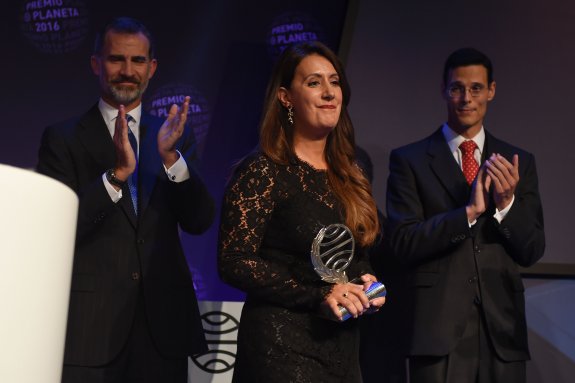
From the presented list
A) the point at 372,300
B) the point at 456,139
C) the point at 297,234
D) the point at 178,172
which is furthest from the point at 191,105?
the point at 372,300

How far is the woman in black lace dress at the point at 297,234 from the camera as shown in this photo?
2432mm

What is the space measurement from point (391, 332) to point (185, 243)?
3.40 ft

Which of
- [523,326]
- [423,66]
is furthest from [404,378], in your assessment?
[423,66]

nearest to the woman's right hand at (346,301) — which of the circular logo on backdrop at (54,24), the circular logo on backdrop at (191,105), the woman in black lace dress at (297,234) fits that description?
the woman in black lace dress at (297,234)

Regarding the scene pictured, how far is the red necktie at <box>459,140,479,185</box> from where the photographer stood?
358 centimetres

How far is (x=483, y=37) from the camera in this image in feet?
14.7

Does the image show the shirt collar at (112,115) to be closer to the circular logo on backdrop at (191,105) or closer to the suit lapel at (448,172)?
the circular logo on backdrop at (191,105)

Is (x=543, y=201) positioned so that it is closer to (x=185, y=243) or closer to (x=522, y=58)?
(x=522, y=58)

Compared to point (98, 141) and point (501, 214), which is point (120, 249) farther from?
point (501, 214)

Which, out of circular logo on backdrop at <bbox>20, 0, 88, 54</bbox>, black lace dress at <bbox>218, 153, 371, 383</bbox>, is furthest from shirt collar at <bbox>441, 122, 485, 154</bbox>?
circular logo on backdrop at <bbox>20, 0, 88, 54</bbox>

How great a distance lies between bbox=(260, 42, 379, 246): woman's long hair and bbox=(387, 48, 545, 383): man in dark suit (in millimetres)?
645

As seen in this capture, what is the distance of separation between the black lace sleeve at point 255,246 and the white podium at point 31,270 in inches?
61.3

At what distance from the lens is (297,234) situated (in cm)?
255

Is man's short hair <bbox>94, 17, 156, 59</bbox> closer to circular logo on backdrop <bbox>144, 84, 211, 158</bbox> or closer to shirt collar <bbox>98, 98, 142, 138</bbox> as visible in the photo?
shirt collar <bbox>98, 98, 142, 138</bbox>
